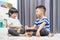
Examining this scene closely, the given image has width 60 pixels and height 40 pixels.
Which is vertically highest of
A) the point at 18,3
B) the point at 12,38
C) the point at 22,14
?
the point at 18,3

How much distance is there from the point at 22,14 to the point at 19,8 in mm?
77

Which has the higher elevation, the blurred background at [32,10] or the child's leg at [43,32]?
the blurred background at [32,10]

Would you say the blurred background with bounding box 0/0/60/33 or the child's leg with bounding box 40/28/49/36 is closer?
the child's leg with bounding box 40/28/49/36

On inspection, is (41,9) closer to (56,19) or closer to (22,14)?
(56,19)

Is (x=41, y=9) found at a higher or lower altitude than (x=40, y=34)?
higher

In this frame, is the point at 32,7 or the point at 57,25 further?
the point at 32,7

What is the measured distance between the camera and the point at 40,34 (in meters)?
0.81

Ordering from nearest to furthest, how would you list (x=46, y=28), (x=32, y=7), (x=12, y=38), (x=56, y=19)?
1. (x=12, y=38)
2. (x=46, y=28)
3. (x=56, y=19)
4. (x=32, y=7)

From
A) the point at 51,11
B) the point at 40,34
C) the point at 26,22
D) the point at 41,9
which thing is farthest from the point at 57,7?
the point at 40,34

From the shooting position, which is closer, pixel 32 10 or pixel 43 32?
pixel 43 32

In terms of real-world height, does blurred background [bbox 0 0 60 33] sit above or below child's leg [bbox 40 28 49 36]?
above

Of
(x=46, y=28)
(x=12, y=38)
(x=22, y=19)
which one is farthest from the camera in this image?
(x=22, y=19)

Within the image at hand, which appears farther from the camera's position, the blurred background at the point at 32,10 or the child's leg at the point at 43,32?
the blurred background at the point at 32,10

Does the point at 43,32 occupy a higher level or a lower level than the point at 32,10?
lower
